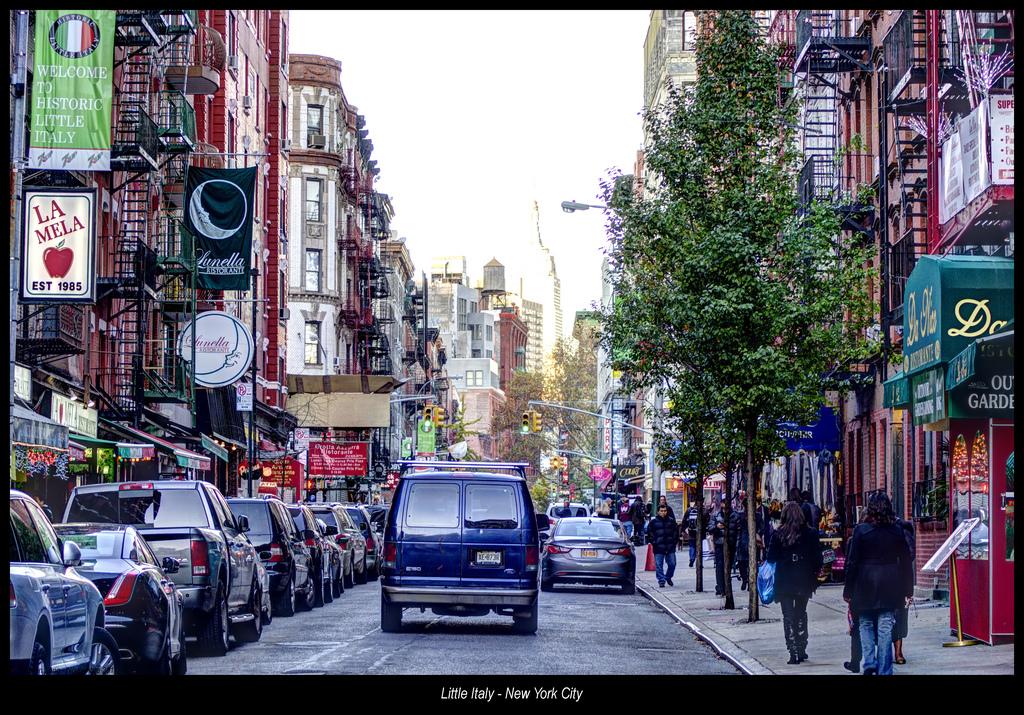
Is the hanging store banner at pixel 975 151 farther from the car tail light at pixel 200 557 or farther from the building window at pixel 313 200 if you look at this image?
the building window at pixel 313 200

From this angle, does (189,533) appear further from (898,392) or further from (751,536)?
(751,536)

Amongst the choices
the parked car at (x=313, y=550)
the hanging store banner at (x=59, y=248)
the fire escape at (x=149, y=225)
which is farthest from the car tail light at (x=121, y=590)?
the fire escape at (x=149, y=225)

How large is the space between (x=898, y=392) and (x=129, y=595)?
10.8m

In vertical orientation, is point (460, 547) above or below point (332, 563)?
above

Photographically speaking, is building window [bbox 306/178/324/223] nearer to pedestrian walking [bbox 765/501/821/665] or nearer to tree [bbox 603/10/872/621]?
tree [bbox 603/10/872/621]

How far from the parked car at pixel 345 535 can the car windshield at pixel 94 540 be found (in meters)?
18.1

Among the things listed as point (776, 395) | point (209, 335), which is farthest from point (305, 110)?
point (776, 395)

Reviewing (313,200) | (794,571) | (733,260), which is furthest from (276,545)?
(313,200)

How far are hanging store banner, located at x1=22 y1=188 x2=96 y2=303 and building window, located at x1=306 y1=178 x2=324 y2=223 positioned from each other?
55636 millimetres

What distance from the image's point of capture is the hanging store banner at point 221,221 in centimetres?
3897

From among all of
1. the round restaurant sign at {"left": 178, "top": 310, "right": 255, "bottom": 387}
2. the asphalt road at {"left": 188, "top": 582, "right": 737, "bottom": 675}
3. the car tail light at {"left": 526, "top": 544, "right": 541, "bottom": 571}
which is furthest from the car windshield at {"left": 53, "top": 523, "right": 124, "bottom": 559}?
the round restaurant sign at {"left": 178, "top": 310, "right": 255, "bottom": 387}

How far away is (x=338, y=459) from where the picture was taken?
66125 mm

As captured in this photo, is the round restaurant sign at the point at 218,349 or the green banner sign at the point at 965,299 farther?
the round restaurant sign at the point at 218,349
